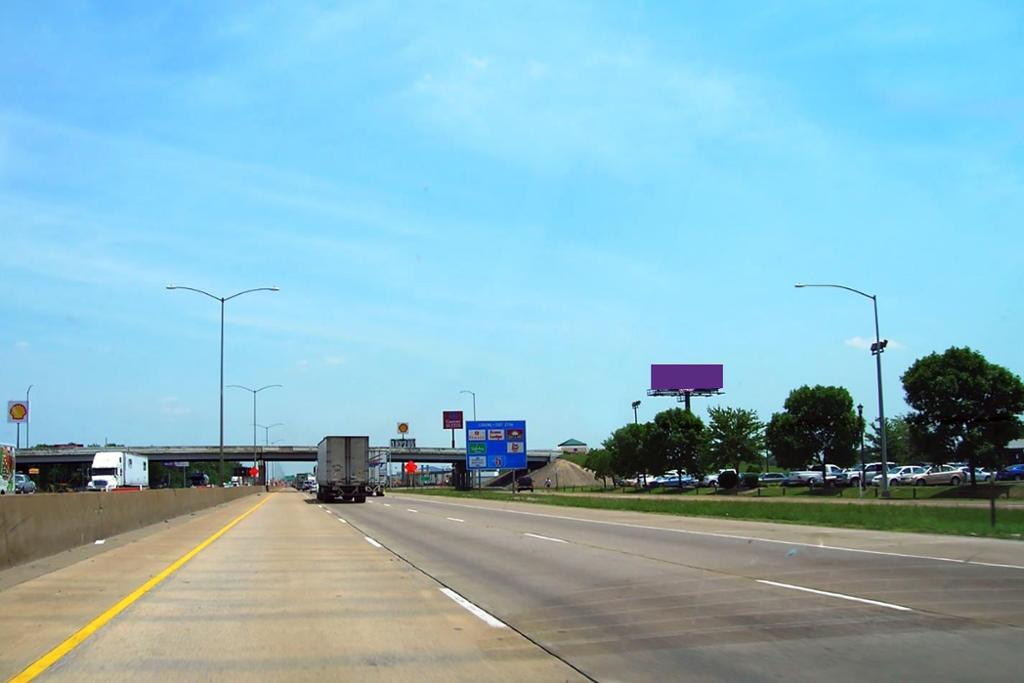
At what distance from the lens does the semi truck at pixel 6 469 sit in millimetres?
47344

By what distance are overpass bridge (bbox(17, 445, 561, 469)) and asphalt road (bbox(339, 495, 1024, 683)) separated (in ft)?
282

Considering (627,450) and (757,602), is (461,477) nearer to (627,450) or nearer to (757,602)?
(627,450)

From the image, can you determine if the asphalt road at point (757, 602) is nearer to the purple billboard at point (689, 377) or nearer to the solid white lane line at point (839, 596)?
the solid white lane line at point (839, 596)

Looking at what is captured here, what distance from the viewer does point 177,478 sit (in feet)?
621

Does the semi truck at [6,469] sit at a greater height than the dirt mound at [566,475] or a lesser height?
greater

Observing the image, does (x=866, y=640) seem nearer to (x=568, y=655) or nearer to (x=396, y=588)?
(x=568, y=655)

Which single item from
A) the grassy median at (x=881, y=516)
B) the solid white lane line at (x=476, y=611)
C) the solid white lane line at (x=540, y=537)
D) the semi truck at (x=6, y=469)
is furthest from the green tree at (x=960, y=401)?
the semi truck at (x=6, y=469)

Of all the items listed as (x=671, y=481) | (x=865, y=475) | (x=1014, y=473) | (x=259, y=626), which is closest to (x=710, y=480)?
(x=671, y=481)

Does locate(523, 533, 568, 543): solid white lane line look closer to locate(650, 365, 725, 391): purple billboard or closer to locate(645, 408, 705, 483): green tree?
locate(645, 408, 705, 483): green tree

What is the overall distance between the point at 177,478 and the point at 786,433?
15548 cm

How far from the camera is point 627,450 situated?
95000 millimetres

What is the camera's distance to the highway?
8250 mm

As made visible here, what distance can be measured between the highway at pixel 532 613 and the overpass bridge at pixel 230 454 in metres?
86.6

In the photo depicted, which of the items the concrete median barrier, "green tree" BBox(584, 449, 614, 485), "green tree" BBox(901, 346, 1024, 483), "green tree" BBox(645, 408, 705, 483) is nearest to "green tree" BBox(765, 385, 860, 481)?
"green tree" BBox(901, 346, 1024, 483)
